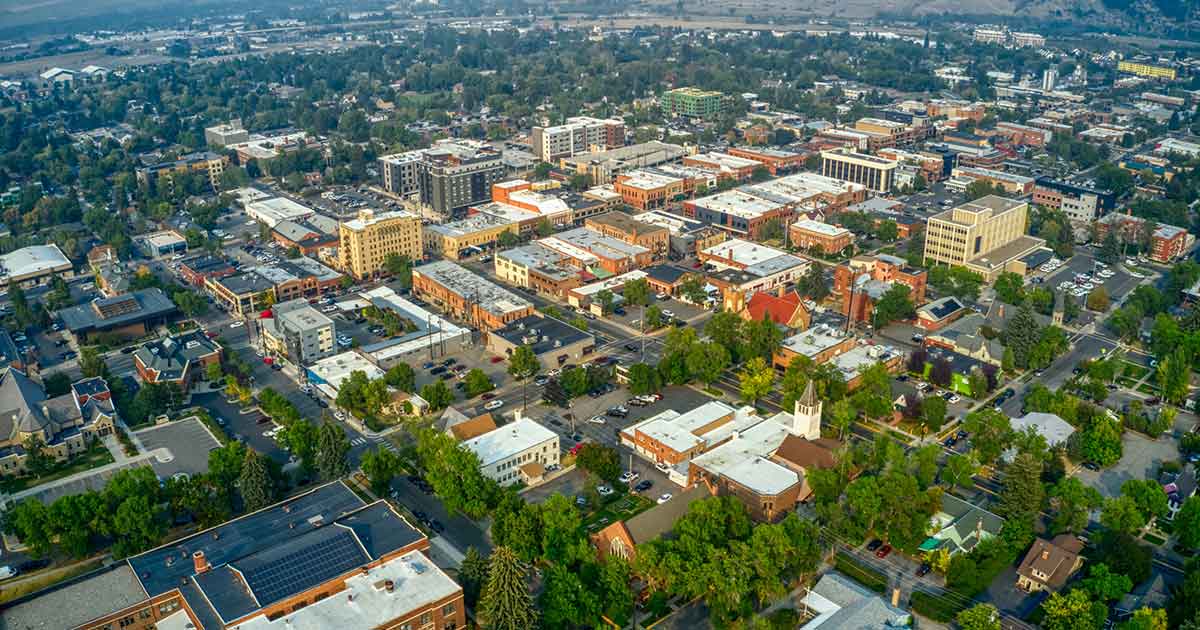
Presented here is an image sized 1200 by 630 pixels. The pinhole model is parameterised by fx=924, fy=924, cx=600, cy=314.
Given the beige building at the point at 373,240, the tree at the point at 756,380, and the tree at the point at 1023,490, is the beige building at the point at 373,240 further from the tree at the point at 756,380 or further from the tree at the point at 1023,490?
the tree at the point at 1023,490

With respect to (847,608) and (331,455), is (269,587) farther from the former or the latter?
(847,608)

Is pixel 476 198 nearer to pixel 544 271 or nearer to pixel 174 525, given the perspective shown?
pixel 544 271

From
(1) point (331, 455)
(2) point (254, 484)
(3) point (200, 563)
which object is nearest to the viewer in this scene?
(3) point (200, 563)

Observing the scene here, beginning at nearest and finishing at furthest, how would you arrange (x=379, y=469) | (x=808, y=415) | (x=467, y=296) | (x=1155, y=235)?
(x=379, y=469), (x=808, y=415), (x=467, y=296), (x=1155, y=235)

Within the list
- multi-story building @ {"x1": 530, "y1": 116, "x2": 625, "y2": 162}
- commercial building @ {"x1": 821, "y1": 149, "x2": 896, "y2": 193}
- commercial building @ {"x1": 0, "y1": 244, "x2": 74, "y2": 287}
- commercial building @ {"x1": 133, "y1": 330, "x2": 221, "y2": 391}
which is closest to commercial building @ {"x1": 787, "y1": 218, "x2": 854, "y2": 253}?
commercial building @ {"x1": 821, "y1": 149, "x2": 896, "y2": 193}

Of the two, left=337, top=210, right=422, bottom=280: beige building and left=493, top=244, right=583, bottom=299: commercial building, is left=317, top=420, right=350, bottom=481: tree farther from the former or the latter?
left=337, top=210, right=422, bottom=280: beige building

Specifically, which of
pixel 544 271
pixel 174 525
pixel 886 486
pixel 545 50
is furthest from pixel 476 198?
pixel 545 50

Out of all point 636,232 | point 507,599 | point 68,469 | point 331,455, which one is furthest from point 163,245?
point 507,599
